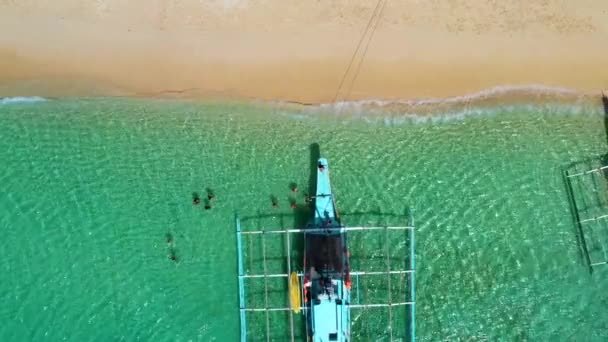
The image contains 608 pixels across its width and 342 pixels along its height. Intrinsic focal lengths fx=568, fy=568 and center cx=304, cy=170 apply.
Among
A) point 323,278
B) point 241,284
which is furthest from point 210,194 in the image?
point 323,278

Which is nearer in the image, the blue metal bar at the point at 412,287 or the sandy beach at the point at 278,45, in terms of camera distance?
the blue metal bar at the point at 412,287

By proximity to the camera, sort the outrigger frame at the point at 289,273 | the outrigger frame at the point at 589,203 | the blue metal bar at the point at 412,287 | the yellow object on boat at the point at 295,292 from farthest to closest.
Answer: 1. the outrigger frame at the point at 589,203
2. the blue metal bar at the point at 412,287
3. the outrigger frame at the point at 289,273
4. the yellow object on boat at the point at 295,292

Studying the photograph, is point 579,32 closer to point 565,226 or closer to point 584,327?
point 565,226

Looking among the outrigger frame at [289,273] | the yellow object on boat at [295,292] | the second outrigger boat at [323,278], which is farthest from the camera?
the outrigger frame at [289,273]

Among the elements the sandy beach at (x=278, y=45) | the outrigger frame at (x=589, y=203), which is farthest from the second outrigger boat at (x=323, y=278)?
the outrigger frame at (x=589, y=203)

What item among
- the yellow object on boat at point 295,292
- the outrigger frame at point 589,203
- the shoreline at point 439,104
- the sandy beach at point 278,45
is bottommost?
the yellow object on boat at point 295,292

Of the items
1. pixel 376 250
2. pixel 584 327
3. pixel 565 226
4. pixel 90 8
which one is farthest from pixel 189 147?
pixel 584 327

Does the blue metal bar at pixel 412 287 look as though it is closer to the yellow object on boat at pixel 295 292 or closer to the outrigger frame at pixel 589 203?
the yellow object on boat at pixel 295 292

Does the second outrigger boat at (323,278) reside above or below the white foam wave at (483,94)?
below
